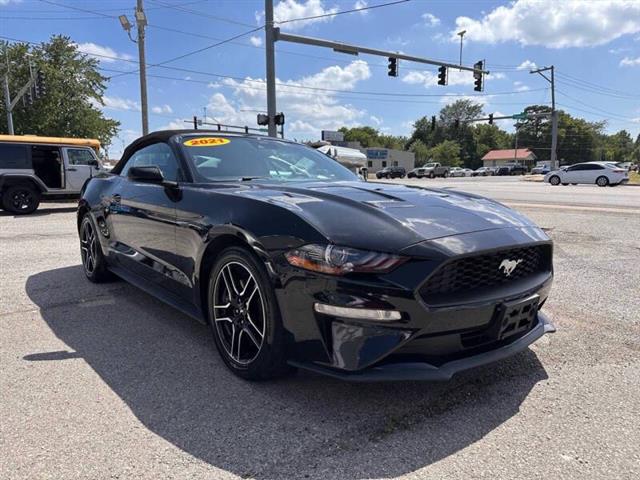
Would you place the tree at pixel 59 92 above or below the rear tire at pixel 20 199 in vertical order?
above

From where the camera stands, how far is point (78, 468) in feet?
6.62

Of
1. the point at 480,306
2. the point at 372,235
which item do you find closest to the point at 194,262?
the point at 372,235

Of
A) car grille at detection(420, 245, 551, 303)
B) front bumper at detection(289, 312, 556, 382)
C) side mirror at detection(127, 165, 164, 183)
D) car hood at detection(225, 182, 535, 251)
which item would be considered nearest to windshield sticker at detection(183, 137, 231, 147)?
side mirror at detection(127, 165, 164, 183)

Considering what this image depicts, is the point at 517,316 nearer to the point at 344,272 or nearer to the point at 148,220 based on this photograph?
the point at 344,272

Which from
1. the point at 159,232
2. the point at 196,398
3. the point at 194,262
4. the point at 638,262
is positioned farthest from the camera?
the point at 638,262

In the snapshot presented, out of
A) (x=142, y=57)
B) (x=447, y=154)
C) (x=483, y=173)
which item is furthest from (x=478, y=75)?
(x=447, y=154)

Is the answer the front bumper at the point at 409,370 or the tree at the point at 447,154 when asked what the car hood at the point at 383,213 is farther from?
the tree at the point at 447,154

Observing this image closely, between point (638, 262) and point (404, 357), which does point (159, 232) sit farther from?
point (638, 262)

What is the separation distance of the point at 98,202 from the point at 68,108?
116 ft

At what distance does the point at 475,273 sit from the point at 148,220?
2.53m

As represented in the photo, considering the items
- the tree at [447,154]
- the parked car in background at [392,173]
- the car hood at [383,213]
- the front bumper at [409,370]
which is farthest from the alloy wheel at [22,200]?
the tree at [447,154]

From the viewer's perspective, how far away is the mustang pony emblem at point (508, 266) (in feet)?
8.29

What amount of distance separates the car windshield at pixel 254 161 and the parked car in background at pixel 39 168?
1011 cm

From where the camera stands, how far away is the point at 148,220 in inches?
148
